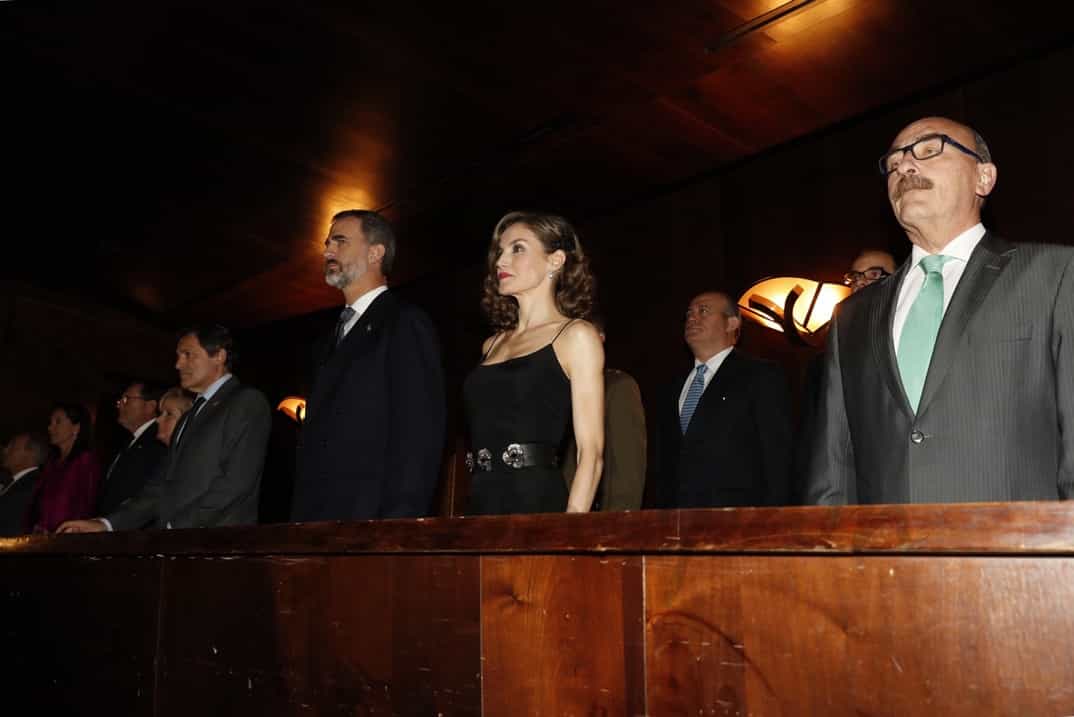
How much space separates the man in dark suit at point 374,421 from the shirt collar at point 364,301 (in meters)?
0.02

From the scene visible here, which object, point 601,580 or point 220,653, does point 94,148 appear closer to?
point 220,653

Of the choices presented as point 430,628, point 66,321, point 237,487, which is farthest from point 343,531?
point 66,321

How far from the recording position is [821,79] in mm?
4242

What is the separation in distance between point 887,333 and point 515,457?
93 centimetres

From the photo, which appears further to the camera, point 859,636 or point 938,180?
point 938,180

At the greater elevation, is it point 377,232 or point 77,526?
point 377,232

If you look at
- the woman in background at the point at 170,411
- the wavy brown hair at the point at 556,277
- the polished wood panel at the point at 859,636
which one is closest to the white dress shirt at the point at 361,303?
the wavy brown hair at the point at 556,277

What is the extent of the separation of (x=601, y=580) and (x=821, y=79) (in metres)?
3.32

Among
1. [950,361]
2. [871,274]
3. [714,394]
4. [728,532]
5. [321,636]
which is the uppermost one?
[871,274]

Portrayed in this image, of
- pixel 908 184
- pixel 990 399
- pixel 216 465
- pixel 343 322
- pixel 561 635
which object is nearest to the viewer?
pixel 561 635

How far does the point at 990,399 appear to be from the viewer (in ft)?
5.88

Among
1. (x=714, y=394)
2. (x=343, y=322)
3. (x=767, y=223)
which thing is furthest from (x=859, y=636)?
(x=767, y=223)

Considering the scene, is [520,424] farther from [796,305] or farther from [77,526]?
[796,305]

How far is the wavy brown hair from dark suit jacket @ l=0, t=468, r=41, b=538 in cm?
457
